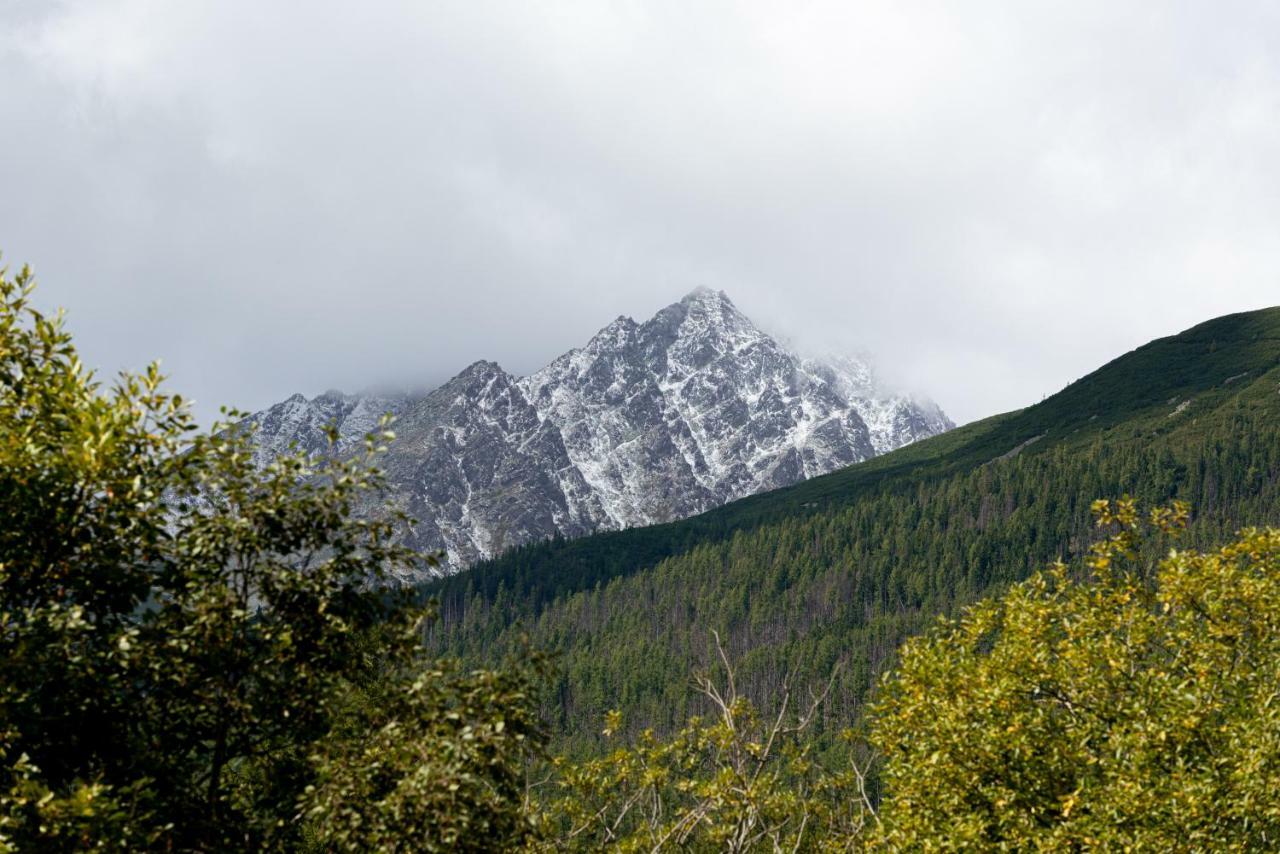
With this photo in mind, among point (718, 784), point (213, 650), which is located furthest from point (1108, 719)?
point (213, 650)

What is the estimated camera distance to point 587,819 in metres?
27.6

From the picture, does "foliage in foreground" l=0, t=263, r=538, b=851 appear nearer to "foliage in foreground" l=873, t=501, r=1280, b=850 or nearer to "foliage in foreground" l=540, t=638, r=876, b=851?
"foliage in foreground" l=540, t=638, r=876, b=851

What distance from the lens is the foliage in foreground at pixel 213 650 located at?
14.2m

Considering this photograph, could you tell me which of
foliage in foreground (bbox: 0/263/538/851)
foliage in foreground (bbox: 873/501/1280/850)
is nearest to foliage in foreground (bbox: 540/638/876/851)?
foliage in foreground (bbox: 873/501/1280/850)

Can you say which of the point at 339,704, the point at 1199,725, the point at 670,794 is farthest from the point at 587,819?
the point at 670,794

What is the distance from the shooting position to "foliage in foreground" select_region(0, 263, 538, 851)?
14164mm

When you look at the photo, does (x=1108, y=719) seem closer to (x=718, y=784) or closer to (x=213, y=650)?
(x=718, y=784)

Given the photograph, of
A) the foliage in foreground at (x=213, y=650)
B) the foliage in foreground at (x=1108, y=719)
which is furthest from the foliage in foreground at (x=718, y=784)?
the foliage in foreground at (x=213, y=650)

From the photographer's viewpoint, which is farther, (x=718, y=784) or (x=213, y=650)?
(x=718, y=784)

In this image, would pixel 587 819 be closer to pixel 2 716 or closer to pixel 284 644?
pixel 284 644

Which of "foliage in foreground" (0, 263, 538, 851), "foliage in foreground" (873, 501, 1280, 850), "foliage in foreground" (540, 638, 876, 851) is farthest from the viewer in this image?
"foliage in foreground" (540, 638, 876, 851)

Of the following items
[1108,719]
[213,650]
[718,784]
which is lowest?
[1108,719]

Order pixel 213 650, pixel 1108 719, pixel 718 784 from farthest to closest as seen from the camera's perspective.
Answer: pixel 1108 719
pixel 718 784
pixel 213 650

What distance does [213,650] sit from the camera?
49.6 feet
